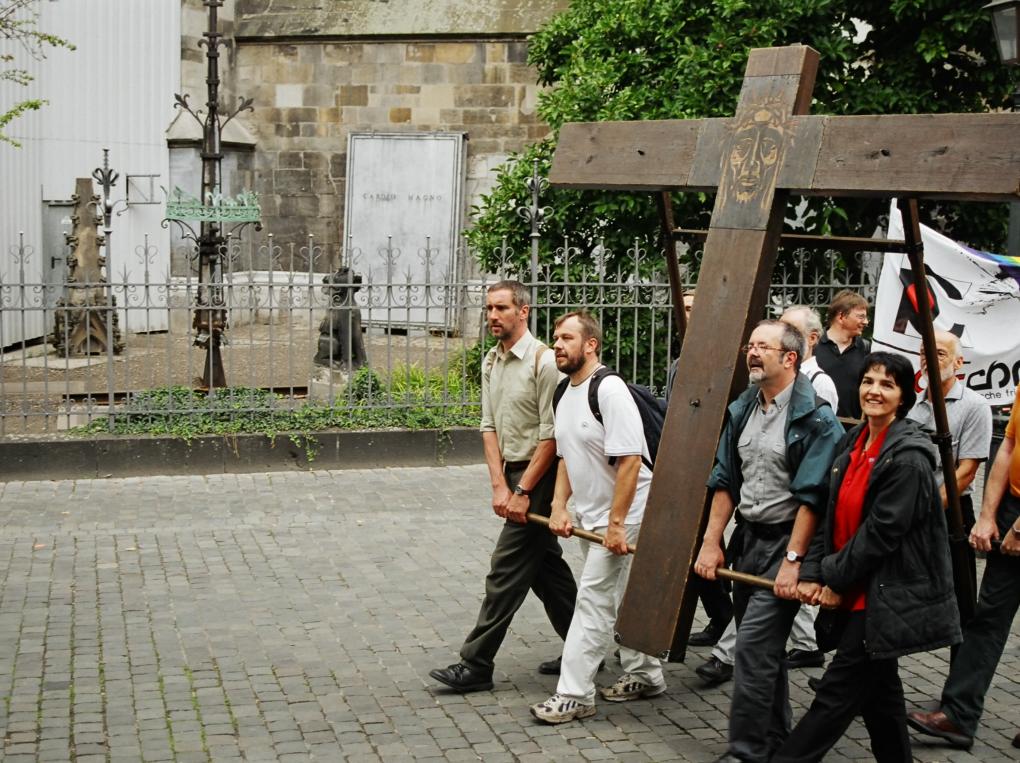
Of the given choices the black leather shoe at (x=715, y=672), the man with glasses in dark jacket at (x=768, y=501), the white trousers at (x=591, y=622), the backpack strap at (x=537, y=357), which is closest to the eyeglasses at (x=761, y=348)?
the man with glasses in dark jacket at (x=768, y=501)

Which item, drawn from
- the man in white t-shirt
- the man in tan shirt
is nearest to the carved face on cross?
the man in white t-shirt

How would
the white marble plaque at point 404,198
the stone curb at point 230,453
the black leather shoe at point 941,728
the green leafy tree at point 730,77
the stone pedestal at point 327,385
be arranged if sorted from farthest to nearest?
the white marble plaque at point 404,198, the green leafy tree at point 730,77, the stone pedestal at point 327,385, the stone curb at point 230,453, the black leather shoe at point 941,728

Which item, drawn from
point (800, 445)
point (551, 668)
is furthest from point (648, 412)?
point (551, 668)

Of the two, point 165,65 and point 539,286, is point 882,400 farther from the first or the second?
point 165,65

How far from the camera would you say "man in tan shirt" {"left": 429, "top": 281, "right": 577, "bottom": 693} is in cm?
618

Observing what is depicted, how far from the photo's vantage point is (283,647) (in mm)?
6891

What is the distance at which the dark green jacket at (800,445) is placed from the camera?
5.12 metres

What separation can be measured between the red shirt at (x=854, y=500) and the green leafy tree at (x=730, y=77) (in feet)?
24.4

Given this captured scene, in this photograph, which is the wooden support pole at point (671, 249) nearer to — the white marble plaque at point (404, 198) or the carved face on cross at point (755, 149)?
the carved face on cross at point (755, 149)

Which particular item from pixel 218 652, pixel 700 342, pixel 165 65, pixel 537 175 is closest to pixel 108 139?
pixel 165 65

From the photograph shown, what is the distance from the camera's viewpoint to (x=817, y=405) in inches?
207

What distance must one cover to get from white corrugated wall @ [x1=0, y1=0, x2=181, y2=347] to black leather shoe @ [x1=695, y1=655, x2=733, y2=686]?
566 inches

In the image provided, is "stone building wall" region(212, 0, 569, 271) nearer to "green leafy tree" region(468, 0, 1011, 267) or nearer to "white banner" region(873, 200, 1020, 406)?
"green leafy tree" region(468, 0, 1011, 267)

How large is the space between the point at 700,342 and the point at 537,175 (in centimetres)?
706
